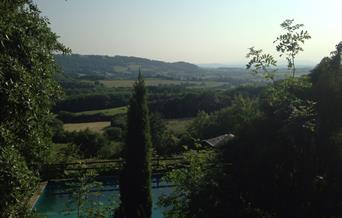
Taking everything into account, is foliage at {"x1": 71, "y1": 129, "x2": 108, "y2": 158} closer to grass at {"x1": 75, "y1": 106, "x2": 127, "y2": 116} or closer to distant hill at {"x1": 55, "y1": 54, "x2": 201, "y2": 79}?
grass at {"x1": 75, "y1": 106, "x2": 127, "y2": 116}

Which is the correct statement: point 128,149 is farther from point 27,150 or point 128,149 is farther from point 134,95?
point 27,150

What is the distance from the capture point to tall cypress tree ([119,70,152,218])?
14953 mm

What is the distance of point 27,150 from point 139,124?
9557mm

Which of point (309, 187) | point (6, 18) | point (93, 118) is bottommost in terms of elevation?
point (93, 118)

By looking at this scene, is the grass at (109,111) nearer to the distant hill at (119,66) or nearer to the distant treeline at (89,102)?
the distant treeline at (89,102)

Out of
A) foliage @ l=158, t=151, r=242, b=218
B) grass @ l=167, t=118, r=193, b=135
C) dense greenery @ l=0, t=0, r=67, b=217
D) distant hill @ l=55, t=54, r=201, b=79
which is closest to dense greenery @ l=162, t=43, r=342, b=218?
foliage @ l=158, t=151, r=242, b=218

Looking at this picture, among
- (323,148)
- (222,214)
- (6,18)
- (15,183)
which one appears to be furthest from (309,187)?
(6,18)

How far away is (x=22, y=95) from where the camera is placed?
16.9 ft

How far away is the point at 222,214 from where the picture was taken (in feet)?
20.5

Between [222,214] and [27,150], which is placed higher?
[27,150]

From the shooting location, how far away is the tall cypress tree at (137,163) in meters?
15.0

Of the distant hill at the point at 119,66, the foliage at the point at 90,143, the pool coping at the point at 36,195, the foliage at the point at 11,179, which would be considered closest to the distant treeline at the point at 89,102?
the foliage at the point at 90,143

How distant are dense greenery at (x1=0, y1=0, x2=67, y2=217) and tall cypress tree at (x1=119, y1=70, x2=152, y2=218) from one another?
8.94 m

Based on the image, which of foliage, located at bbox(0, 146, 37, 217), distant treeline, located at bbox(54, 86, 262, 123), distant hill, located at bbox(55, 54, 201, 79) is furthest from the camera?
distant hill, located at bbox(55, 54, 201, 79)
